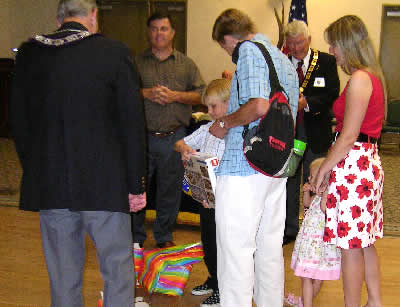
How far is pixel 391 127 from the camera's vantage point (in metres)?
9.12

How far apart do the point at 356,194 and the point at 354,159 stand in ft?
0.57

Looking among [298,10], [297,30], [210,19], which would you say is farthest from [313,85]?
[210,19]

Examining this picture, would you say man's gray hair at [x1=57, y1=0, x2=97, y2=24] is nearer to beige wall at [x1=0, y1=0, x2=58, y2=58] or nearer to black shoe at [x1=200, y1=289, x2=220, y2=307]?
black shoe at [x1=200, y1=289, x2=220, y2=307]

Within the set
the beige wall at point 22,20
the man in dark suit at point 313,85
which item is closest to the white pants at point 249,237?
the man in dark suit at point 313,85

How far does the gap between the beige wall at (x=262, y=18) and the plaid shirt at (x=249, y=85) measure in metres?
7.85

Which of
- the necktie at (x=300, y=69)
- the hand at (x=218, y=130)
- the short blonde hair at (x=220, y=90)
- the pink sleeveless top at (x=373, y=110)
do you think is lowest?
the hand at (x=218, y=130)

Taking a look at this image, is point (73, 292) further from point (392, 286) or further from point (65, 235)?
point (392, 286)

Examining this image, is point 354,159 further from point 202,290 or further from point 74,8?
point 74,8

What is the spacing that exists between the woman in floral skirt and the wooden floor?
691 millimetres

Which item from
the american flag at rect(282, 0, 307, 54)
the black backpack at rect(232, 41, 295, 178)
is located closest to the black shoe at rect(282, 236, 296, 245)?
the black backpack at rect(232, 41, 295, 178)

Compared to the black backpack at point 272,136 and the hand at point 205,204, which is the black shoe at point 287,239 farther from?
the black backpack at point 272,136

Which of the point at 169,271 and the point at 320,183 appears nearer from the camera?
the point at 320,183

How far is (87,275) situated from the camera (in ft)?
11.0

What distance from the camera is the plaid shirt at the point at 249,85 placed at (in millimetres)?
2074
